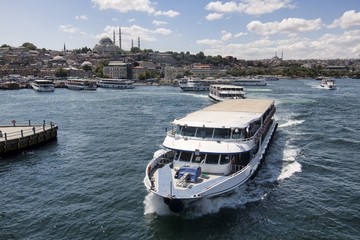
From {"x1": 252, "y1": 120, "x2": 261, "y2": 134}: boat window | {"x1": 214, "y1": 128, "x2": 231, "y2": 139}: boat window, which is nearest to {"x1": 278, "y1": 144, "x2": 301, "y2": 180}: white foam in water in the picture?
{"x1": 252, "y1": 120, "x2": 261, "y2": 134}: boat window

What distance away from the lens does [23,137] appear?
4369 cm

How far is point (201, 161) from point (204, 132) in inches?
121

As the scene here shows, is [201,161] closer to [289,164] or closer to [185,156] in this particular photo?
[185,156]

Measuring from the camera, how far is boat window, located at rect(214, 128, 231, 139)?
29.2 meters

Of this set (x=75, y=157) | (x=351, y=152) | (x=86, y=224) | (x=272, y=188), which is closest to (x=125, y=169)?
(x=75, y=157)

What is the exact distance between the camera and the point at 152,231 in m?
22.8

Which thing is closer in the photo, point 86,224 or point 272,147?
point 86,224

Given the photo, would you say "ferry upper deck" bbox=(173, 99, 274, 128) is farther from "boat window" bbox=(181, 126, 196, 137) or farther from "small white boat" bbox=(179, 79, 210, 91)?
"small white boat" bbox=(179, 79, 210, 91)

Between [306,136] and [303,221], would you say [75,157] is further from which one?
[306,136]

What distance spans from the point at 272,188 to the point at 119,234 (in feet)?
45.0

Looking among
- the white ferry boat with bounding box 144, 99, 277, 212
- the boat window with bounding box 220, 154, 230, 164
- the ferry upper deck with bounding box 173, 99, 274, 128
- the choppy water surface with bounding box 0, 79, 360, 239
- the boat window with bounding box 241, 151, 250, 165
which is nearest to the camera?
the choppy water surface with bounding box 0, 79, 360, 239

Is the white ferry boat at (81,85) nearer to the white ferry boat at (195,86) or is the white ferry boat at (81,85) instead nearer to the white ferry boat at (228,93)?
the white ferry boat at (195,86)

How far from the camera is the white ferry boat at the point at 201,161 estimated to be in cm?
2400

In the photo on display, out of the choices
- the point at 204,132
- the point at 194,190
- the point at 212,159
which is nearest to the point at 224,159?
the point at 212,159
